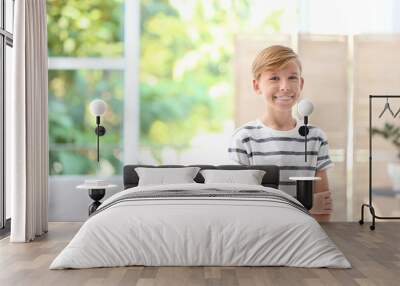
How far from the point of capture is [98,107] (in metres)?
6.98

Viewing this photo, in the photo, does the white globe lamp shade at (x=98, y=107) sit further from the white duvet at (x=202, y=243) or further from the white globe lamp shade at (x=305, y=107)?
the white duvet at (x=202, y=243)

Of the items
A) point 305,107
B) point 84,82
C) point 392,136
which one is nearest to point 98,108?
point 84,82

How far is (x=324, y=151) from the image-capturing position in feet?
23.7

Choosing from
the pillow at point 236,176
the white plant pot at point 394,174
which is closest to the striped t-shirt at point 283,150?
the pillow at point 236,176

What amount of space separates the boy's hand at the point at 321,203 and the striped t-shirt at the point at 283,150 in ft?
0.96

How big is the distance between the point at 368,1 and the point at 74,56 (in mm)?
3678

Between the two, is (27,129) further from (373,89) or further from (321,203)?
(373,89)

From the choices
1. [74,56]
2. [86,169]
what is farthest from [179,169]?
[74,56]

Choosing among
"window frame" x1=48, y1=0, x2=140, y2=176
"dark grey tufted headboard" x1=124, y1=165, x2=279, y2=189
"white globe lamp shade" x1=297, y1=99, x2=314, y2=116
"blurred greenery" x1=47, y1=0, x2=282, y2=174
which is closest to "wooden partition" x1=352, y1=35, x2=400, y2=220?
"white globe lamp shade" x1=297, y1=99, x2=314, y2=116

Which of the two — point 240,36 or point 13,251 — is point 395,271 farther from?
point 240,36

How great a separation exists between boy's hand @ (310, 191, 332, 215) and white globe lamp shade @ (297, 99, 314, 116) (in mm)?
999

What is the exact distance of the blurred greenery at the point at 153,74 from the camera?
752 centimetres

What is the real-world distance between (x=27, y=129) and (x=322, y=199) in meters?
3.48

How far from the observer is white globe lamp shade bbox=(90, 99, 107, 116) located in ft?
22.9
